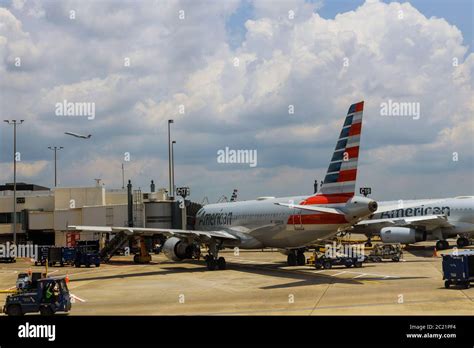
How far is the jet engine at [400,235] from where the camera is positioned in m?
66.1

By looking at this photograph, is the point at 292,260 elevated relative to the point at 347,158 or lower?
lower

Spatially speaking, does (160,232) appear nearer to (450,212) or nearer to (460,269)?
(460,269)

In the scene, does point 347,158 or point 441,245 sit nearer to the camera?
point 347,158

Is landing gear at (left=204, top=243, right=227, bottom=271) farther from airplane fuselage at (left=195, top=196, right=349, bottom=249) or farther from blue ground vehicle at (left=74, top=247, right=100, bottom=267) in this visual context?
blue ground vehicle at (left=74, top=247, right=100, bottom=267)

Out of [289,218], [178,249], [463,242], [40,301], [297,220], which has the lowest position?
[40,301]

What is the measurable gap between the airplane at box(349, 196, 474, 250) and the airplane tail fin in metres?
26.6

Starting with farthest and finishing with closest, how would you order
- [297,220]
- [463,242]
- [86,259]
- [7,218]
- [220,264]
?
[7,218] < [463,242] < [86,259] < [220,264] < [297,220]

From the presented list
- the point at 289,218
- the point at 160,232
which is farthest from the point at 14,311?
the point at 289,218

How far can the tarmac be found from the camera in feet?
89.8

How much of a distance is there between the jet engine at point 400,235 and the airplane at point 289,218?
18223 millimetres

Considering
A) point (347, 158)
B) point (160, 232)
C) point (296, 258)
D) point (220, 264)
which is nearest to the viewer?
point (347, 158)

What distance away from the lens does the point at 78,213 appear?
7706cm

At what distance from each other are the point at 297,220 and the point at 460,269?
13.4m

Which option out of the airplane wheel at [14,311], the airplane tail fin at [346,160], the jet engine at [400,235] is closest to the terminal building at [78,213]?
the jet engine at [400,235]
